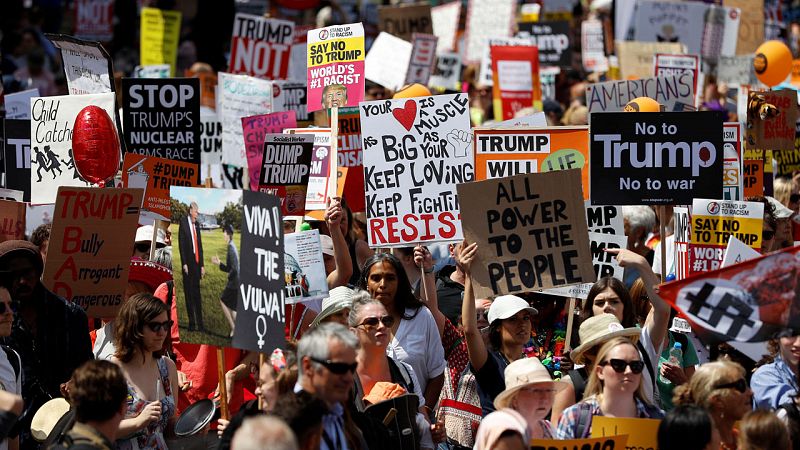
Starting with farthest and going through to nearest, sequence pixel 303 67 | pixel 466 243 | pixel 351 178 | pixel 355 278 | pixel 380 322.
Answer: pixel 303 67 → pixel 351 178 → pixel 355 278 → pixel 466 243 → pixel 380 322

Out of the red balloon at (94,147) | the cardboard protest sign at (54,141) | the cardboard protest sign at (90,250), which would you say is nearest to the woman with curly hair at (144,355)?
Result: the cardboard protest sign at (90,250)

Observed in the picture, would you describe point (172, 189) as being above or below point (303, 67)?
below

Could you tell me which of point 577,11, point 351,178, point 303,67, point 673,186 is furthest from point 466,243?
point 577,11

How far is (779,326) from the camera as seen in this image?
6.53 m

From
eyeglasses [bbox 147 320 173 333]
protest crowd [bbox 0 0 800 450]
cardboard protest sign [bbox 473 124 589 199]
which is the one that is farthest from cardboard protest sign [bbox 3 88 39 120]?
eyeglasses [bbox 147 320 173 333]

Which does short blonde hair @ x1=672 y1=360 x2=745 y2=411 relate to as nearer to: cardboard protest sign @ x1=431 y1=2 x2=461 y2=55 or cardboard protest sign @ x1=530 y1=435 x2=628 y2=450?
cardboard protest sign @ x1=530 y1=435 x2=628 y2=450

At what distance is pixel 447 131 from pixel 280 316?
11.0 ft

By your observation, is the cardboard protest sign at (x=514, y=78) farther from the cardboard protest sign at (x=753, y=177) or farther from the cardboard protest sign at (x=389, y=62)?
the cardboard protest sign at (x=753, y=177)

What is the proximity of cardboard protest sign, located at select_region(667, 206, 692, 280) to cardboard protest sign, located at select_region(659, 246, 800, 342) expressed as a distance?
3.09m

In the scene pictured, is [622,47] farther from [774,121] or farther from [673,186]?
[673,186]

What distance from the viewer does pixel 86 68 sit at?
11.5 meters

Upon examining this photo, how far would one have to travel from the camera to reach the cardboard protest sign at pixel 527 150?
10.0 metres

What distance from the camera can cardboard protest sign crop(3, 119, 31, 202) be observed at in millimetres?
11422

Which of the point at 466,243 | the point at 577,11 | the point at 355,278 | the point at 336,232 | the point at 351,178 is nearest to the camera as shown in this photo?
the point at 466,243
